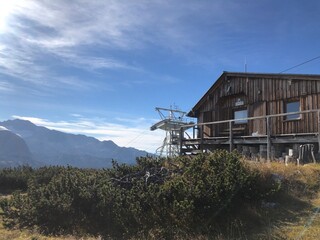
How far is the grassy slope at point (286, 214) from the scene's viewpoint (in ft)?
28.3

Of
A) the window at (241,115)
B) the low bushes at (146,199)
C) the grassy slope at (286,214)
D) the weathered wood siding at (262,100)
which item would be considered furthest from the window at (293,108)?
the low bushes at (146,199)

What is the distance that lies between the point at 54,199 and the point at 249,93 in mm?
15276

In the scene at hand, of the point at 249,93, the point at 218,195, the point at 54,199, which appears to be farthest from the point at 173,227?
the point at 249,93

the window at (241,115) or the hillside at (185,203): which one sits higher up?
the window at (241,115)

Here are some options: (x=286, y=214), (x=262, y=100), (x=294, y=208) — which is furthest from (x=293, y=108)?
(x=286, y=214)

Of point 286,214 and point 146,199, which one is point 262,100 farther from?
point 146,199

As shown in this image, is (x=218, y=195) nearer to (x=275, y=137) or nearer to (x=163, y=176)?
(x=163, y=176)

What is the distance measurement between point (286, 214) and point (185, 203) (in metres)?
2.92

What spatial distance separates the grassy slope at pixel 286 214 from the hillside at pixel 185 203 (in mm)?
22

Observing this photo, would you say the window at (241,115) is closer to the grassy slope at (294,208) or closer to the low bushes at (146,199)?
the grassy slope at (294,208)

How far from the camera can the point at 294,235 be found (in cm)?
833

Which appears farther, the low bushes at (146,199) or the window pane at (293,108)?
the window pane at (293,108)

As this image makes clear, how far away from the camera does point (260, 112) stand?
2211 cm

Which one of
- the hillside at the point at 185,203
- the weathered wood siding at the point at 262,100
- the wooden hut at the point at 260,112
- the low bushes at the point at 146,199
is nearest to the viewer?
the hillside at the point at 185,203
